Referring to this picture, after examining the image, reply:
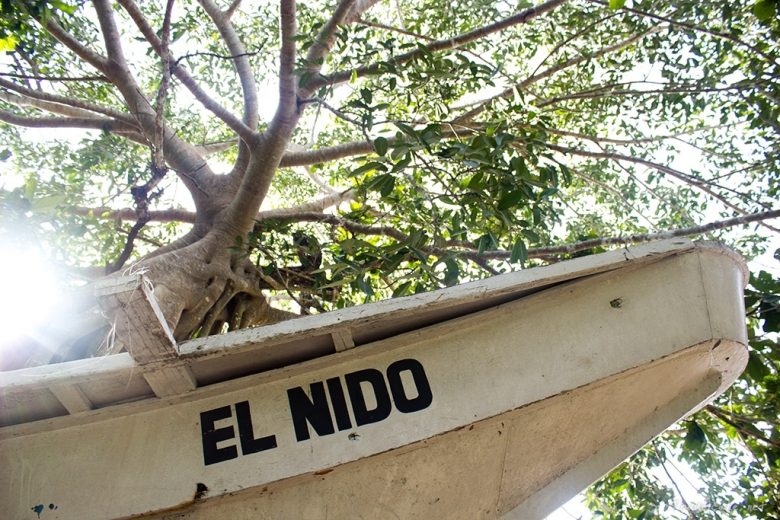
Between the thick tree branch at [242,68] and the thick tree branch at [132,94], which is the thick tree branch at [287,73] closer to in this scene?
the thick tree branch at [132,94]

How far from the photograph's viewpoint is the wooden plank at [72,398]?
5.78ft

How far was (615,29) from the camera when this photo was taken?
554 cm

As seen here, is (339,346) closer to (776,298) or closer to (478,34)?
(776,298)

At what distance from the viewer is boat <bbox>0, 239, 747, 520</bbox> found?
177 cm

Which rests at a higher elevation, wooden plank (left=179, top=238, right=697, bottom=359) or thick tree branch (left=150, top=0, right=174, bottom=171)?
thick tree branch (left=150, top=0, right=174, bottom=171)

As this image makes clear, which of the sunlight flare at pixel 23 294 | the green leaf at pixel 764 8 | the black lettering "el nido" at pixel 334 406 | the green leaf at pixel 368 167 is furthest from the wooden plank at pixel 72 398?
the green leaf at pixel 764 8

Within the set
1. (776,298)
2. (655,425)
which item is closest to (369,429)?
(655,425)

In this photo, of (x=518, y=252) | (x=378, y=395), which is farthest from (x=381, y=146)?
(x=378, y=395)

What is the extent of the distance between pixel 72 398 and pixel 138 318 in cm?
48

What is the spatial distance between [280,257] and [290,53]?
1.53 meters

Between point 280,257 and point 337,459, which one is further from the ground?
point 280,257

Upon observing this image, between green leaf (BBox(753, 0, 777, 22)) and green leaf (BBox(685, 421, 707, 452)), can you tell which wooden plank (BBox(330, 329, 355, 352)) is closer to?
green leaf (BBox(753, 0, 777, 22))

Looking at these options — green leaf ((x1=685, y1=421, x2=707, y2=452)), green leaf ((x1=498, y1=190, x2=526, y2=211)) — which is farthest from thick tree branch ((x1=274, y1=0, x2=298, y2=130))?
green leaf ((x1=685, y1=421, x2=707, y2=452))

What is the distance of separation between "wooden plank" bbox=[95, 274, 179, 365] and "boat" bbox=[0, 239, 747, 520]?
0.04 feet
